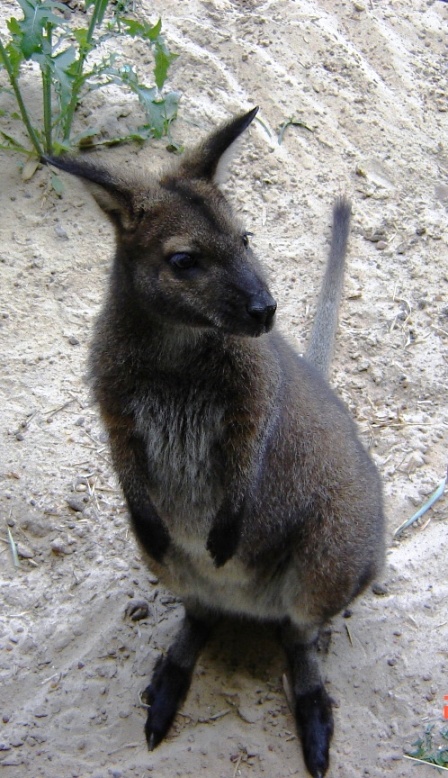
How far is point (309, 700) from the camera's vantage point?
11.1ft

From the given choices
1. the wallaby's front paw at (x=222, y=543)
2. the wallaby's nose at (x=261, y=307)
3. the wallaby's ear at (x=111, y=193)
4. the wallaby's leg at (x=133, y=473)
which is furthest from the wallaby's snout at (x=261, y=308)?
the wallaby's front paw at (x=222, y=543)

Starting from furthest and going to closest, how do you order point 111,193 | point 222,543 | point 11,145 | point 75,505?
1. point 11,145
2. point 75,505
3. point 222,543
4. point 111,193

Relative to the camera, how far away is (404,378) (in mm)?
4723

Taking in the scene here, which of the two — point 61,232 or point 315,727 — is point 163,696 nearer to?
point 315,727

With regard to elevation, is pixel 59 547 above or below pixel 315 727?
below

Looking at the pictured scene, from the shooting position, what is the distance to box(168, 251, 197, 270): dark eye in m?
2.80

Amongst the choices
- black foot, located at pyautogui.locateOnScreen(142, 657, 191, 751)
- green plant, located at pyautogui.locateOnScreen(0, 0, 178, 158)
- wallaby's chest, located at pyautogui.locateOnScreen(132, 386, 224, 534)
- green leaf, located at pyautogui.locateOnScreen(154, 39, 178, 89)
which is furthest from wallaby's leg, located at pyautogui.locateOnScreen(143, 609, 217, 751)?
green leaf, located at pyautogui.locateOnScreen(154, 39, 178, 89)

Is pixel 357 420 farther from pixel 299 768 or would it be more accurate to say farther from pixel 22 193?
pixel 22 193

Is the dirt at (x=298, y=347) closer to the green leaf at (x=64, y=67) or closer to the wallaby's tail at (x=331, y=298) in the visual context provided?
the wallaby's tail at (x=331, y=298)

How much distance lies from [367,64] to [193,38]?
129cm

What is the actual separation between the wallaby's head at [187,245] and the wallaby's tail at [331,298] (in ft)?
4.78

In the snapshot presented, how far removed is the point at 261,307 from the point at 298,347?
215 centimetres

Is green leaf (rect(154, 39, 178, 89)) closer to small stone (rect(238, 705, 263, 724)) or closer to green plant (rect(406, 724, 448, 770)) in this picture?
small stone (rect(238, 705, 263, 724))

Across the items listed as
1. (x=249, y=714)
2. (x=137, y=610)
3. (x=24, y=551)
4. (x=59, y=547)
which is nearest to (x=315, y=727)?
(x=249, y=714)
